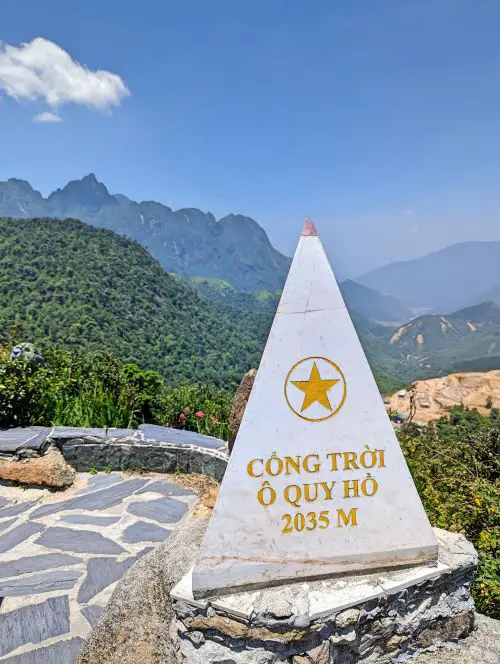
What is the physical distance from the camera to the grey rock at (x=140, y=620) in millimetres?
2262

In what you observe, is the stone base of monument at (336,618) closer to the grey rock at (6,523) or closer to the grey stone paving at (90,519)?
the grey stone paving at (90,519)

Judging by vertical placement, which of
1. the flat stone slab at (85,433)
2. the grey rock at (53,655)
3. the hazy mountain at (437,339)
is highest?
the hazy mountain at (437,339)

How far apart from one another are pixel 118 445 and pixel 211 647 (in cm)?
341

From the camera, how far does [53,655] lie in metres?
2.63

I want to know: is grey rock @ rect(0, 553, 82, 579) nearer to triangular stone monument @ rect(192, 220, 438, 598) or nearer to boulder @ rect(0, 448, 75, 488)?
boulder @ rect(0, 448, 75, 488)

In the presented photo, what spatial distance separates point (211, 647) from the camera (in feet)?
6.60

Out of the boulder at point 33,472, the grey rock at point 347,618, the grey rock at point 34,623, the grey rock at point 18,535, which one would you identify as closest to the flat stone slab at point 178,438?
the boulder at point 33,472

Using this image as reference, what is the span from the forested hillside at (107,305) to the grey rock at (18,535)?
2776 centimetres

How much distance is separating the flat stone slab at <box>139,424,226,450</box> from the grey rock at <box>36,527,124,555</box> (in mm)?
1400

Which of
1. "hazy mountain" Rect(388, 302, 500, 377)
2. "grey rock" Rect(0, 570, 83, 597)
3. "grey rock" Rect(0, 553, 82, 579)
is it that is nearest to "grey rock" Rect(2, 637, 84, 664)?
"grey rock" Rect(0, 570, 83, 597)

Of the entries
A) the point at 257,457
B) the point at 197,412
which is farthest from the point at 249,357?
the point at 257,457

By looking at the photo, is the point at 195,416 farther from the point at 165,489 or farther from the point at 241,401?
the point at 241,401

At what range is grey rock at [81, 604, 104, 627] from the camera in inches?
115

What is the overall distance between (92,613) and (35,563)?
825 mm
